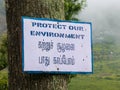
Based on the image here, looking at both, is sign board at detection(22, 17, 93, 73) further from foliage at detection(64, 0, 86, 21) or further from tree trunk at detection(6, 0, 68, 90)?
foliage at detection(64, 0, 86, 21)

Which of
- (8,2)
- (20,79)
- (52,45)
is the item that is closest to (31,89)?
(20,79)

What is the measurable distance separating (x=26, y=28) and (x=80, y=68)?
82 centimetres

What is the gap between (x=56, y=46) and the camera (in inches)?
205

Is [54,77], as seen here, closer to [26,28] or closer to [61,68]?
[61,68]

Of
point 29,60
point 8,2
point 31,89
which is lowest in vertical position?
point 31,89

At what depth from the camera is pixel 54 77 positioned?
524cm

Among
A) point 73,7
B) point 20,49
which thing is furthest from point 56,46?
point 73,7

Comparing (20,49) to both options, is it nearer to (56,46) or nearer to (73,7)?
(56,46)

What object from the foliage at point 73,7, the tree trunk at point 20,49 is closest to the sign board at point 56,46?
the tree trunk at point 20,49

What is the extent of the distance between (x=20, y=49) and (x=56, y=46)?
408mm

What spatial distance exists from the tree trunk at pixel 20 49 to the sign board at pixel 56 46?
11 centimetres

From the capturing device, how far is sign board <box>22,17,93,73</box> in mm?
5062

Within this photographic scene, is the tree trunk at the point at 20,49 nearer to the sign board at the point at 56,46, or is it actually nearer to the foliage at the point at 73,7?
the sign board at the point at 56,46

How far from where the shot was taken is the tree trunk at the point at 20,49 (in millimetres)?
5145
